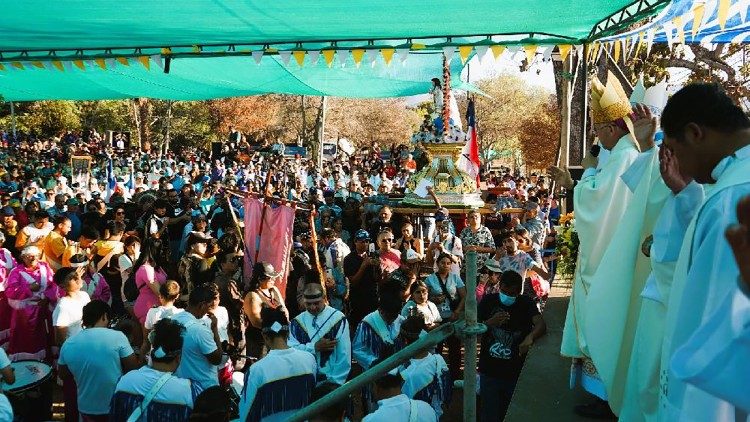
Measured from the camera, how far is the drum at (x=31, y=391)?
5316mm

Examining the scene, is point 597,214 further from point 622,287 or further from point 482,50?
point 482,50

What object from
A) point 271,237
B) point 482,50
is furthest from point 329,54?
point 271,237

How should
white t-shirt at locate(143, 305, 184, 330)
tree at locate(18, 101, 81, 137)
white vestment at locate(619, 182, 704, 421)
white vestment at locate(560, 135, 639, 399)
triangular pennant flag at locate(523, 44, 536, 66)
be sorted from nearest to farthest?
white vestment at locate(619, 182, 704, 421) < white vestment at locate(560, 135, 639, 399) < white t-shirt at locate(143, 305, 184, 330) < triangular pennant flag at locate(523, 44, 536, 66) < tree at locate(18, 101, 81, 137)

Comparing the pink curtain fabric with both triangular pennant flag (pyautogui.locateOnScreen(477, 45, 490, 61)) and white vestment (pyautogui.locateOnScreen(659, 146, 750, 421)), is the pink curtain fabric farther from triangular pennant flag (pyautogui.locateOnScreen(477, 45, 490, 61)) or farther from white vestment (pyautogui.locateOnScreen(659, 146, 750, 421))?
white vestment (pyautogui.locateOnScreen(659, 146, 750, 421))

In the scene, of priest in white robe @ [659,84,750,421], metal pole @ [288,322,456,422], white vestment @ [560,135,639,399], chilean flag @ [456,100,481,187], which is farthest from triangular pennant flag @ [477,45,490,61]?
priest in white robe @ [659,84,750,421]

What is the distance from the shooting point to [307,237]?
30.6 ft

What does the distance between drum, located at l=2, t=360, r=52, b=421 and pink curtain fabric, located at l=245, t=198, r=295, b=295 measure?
287 centimetres

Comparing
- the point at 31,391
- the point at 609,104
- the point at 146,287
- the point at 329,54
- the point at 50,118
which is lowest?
the point at 31,391

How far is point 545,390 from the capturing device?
4.29m

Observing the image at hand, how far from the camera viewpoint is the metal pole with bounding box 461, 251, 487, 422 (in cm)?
343

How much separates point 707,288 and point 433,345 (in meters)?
1.53

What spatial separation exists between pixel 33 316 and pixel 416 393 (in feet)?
14.0

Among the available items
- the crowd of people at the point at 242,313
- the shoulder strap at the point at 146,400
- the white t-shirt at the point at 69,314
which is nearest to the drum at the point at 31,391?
the crowd of people at the point at 242,313

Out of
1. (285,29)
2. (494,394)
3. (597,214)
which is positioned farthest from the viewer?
(285,29)
